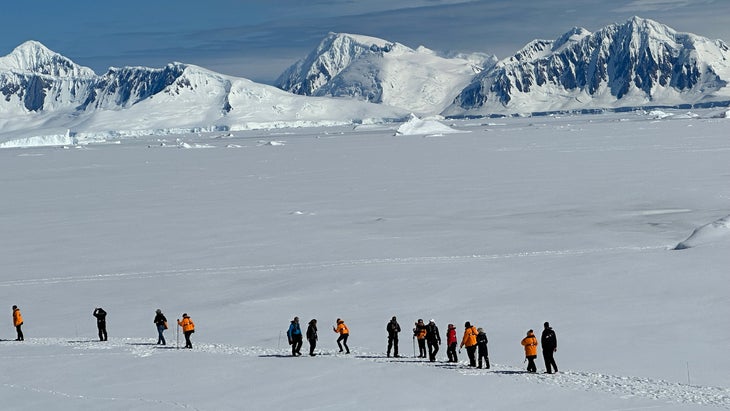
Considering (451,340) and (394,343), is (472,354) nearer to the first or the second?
(451,340)

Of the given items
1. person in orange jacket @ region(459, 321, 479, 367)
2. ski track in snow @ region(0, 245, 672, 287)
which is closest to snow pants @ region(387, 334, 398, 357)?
person in orange jacket @ region(459, 321, 479, 367)

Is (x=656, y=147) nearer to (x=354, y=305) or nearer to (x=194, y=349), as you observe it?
(x=354, y=305)

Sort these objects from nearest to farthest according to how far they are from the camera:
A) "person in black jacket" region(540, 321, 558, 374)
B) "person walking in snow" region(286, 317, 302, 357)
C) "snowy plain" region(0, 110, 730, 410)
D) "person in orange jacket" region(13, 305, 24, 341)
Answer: "snowy plain" region(0, 110, 730, 410) → "person in black jacket" region(540, 321, 558, 374) → "person walking in snow" region(286, 317, 302, 357) → "person in orange jacket" region(13, 305, 24, 341)

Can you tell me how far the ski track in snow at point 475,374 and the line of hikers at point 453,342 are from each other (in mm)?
215

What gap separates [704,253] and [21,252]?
28480 mm

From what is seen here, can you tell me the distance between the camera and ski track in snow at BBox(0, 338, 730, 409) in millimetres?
16391

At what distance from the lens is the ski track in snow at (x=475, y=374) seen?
53.8ft

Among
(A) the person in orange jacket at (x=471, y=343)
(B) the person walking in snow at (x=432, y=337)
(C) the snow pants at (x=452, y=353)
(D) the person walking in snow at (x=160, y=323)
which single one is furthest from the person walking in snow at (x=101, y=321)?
(A) the person in orange jacket at (x=471, y=343)

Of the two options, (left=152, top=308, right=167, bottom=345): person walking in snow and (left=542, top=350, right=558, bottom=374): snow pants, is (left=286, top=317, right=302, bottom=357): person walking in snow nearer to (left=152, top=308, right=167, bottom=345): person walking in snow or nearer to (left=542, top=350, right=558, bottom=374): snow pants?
(left=152, top=308, right=167, bottom=345): person walking in snow

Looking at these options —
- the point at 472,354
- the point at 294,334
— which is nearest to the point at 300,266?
the point at 294,334

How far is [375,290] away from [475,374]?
413 inches

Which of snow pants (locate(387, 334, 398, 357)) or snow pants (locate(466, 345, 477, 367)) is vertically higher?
snow pants (locate(387, 334, 398, 357))

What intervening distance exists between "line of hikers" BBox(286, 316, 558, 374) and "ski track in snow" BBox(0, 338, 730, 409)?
215mm

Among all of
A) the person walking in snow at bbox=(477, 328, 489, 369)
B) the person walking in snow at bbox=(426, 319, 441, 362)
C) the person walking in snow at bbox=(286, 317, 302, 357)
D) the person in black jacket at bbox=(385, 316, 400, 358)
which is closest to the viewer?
the person walking in snow at bbox=(477, 328, 489, 369)
